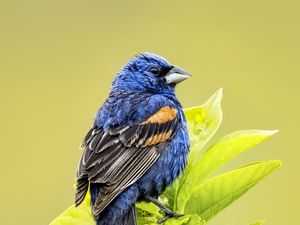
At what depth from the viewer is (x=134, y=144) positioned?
153 inches

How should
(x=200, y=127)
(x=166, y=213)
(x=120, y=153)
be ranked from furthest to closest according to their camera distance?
(x=120, y=153) < (x=200, y=127) < (x=166, y=213)

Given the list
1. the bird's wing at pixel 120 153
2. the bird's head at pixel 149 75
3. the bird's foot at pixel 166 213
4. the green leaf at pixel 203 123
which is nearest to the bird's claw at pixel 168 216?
the bird's foot at pixel 166 213

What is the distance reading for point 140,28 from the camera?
688 centimetres

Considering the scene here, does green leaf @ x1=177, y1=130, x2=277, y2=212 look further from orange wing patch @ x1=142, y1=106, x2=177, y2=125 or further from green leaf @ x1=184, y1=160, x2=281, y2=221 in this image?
orange wing patch @ x1=142, y1=106, x2=177, y2=125

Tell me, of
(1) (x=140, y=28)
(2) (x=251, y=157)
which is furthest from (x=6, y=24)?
(2) (x=251, y=157)

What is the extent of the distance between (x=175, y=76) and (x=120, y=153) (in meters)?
0.63

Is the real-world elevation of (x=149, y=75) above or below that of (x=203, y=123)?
below

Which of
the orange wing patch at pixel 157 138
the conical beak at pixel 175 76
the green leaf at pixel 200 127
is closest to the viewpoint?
the green leaf at pixel 200 127

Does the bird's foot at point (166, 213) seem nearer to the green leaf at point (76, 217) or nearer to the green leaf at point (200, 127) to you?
the green leaf at point (200, 127)

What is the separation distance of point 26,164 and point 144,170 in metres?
2.82

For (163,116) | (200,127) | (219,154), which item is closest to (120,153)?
(163,116)

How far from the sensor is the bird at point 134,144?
364cm

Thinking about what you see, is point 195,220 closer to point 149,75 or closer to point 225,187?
point 225,187

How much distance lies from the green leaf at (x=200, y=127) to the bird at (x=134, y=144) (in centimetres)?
12
